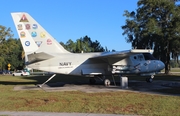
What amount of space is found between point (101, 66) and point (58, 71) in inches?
153

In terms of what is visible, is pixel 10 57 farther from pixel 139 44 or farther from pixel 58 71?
pixel 58 71

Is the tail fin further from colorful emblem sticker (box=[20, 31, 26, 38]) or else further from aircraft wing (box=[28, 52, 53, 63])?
aircraft wing (box=[28, 52, 53, 63])

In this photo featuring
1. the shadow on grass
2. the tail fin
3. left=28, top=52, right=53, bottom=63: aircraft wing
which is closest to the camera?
the shadow on grass

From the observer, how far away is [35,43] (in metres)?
20.9

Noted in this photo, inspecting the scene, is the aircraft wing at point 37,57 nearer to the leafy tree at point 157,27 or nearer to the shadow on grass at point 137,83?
the shadow on grass at point 137,83

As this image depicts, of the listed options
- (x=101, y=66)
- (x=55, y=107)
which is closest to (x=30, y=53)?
(x=101, y=66)

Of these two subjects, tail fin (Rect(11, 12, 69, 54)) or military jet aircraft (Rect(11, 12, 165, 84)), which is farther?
tail fin (Rect(11, 12, 69, 54))

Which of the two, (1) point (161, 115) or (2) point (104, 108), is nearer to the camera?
(1) point (161, 115)

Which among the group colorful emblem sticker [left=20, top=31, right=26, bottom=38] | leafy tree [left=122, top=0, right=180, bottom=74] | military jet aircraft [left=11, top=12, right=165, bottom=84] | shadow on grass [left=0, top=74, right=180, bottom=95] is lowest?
shadow on grass [left=0, top=74, right=180, bottom=95]

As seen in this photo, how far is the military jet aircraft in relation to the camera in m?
20.5

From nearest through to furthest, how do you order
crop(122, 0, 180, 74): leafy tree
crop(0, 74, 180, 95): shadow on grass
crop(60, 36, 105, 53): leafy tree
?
1. crop(0, 74, 180, 95): shadow on grass
2. crop(122, 0, 180, 74): leafy tree
3. crop(60, 36, 105, 53): leafy tree

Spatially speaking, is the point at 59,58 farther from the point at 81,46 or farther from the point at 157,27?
the point at 81,46

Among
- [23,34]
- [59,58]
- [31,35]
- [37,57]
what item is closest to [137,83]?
[59,58]

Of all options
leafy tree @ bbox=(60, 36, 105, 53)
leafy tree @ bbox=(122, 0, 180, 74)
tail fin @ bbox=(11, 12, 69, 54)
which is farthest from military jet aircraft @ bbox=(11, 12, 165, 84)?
leafy tree @ bbox=(60, 36, 105, 53)
